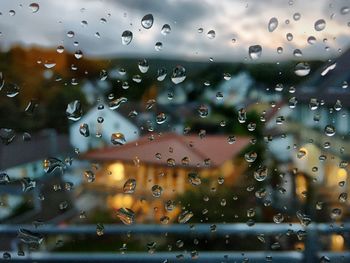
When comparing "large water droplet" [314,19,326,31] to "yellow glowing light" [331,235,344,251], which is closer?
"large water droplet" [314,19,326,31]

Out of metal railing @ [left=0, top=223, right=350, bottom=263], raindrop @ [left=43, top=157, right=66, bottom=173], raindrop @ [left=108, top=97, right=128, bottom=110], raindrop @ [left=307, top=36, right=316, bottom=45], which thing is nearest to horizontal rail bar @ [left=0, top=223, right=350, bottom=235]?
metal railing @ [left=0, top=223, right=350, bottom=263]

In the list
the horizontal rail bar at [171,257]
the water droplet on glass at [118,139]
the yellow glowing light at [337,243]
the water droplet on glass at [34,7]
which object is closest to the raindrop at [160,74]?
the water droplet on glass at [118,139]

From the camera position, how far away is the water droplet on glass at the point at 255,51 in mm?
655

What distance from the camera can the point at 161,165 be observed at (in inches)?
26.9

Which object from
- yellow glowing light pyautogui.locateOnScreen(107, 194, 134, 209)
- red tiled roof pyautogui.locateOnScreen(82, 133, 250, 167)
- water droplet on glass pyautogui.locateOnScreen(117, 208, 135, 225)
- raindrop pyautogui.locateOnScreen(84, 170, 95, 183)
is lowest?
water droplet on glass pyautogui.locateOnScreen(117, 208, 135, 225)

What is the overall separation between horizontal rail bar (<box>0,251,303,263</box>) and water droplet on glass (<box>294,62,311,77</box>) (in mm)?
343

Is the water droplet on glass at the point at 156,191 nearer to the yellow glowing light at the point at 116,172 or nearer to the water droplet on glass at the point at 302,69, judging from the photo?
the yellow glowing light at the point at 116,172

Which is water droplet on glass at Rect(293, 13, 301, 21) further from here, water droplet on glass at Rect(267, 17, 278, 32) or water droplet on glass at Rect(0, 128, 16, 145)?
water droplet on glass at Rect(0, 128, 16, 145)

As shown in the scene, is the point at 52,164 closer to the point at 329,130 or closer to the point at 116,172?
the point at 116,172

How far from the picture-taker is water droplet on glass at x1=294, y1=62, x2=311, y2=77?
0.65 metres

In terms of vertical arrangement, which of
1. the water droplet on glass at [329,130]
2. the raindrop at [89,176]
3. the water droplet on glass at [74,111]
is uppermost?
the water droplet on glass at [74,111]

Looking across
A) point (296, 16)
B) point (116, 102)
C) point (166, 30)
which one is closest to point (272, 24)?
point (296, 16)

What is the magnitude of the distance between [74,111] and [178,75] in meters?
0.19

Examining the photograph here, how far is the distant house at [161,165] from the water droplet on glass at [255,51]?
0.14 metres
